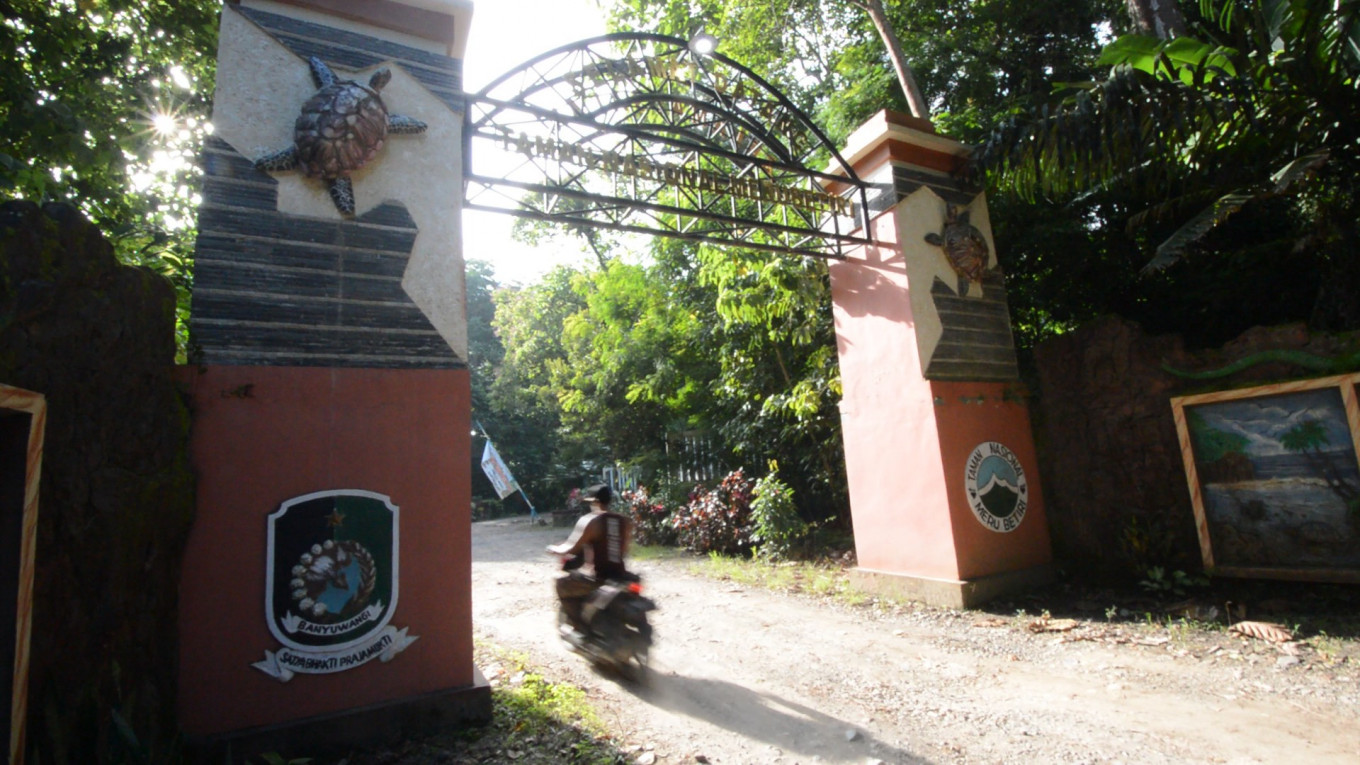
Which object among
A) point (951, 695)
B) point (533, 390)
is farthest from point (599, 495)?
point (533, 390)

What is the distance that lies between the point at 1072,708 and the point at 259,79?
6.93 meters

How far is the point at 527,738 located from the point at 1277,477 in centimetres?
650

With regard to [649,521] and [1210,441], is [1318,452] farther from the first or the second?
[649,521]

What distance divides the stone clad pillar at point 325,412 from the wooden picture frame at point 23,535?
3.90ft

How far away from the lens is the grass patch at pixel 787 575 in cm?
808

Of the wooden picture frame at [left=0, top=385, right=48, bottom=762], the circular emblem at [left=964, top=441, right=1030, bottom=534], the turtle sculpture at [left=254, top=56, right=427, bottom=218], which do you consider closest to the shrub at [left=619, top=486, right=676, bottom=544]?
the circular emblem at [left=964, top=441, right=1030, bottom=534]

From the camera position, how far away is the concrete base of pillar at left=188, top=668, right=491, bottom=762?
388 cm

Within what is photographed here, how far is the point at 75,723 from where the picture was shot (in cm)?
318

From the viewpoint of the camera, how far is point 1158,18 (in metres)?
7.86

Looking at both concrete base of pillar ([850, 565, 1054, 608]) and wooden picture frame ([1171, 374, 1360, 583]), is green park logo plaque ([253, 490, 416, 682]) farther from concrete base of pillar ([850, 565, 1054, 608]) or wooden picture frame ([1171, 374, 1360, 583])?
wooden picture frame ([1171, 374, 1360, 583])

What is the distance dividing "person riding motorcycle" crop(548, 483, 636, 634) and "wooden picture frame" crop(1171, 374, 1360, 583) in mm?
5335

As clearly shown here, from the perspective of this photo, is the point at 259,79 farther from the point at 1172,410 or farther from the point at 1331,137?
the point at 1331,137

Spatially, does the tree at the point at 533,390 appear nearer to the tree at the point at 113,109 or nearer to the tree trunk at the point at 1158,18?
the tree at the point at 113,109

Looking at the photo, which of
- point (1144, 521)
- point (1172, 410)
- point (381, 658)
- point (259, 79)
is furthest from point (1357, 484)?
point (259, 79)
